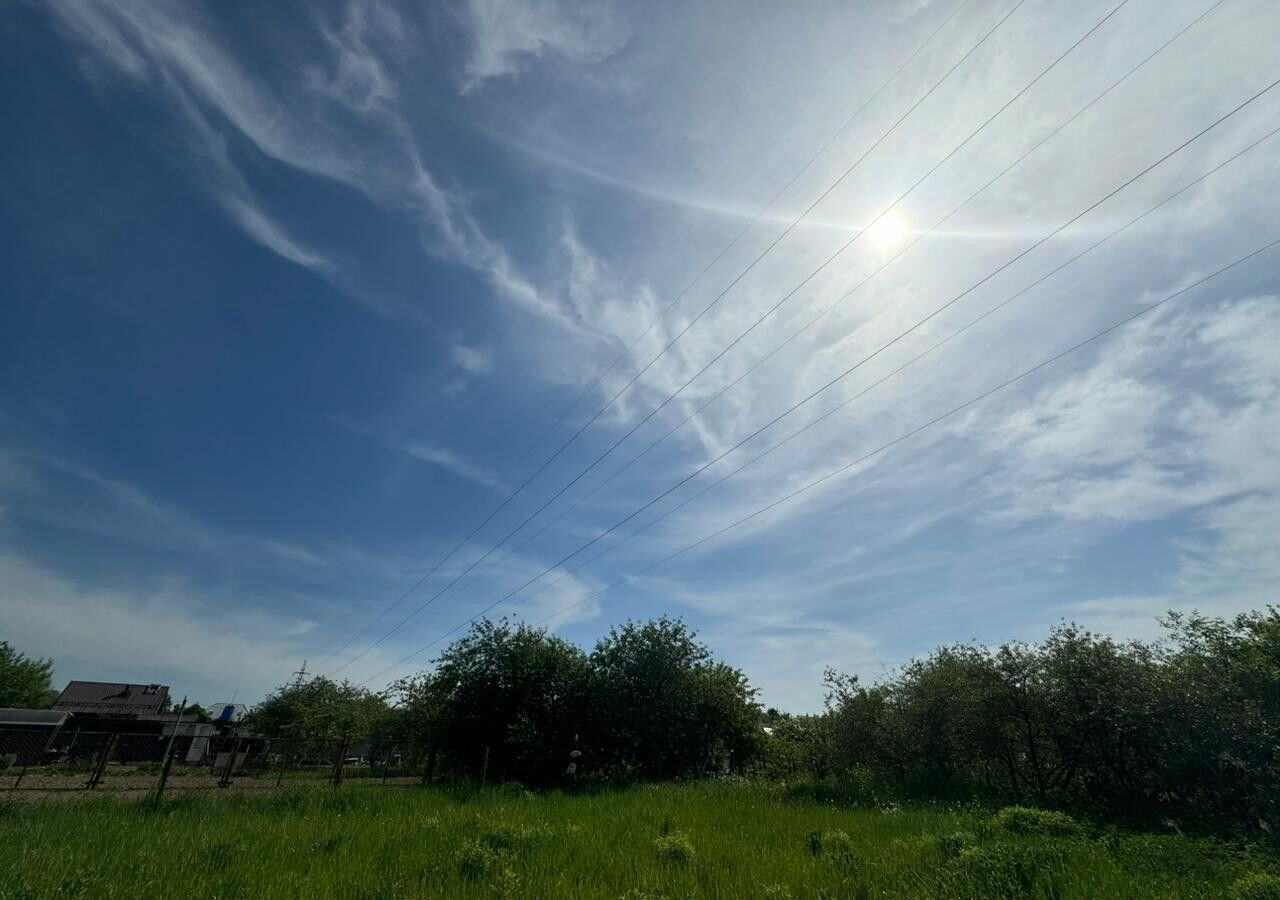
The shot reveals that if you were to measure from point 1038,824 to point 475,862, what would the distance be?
11.0 m

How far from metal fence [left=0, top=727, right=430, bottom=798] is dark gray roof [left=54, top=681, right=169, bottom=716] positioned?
97.2ft

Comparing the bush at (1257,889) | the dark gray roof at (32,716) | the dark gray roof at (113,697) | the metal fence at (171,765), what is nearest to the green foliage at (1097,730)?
the bush at (1257,889)

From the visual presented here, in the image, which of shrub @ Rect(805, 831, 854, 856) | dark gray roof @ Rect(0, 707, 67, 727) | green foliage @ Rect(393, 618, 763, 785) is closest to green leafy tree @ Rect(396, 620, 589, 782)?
green foliage @ Rect(393, 618, 763, 785)

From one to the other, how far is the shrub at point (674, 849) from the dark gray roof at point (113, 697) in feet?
264

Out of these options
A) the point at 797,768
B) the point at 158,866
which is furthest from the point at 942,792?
the point at 158,866

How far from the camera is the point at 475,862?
27.3ft

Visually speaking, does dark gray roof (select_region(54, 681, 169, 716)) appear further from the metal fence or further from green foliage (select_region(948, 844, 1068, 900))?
green foliage (select_region(948, 844, 1068, 900))

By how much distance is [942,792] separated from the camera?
17.3 meters

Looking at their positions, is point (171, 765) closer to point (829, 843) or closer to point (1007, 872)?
point (829, 843)

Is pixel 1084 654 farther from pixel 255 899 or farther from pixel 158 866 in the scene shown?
pixel 158 866

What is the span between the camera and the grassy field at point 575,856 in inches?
284

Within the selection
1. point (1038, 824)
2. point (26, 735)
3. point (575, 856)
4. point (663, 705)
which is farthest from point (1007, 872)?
point (26, 735)

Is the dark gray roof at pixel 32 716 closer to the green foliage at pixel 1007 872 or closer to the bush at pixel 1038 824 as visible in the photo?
the green foliage at pixel 1007 872

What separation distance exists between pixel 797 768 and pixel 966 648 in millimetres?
12563
